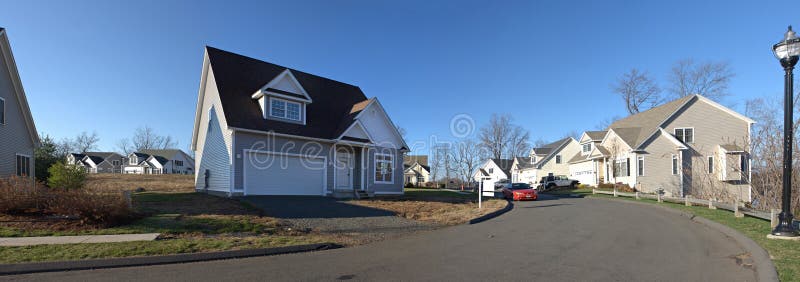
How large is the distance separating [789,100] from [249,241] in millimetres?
12881

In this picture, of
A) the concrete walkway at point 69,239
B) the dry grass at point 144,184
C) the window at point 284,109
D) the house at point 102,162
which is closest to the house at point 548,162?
the window at point 284,109

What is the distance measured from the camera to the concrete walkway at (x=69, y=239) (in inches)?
312

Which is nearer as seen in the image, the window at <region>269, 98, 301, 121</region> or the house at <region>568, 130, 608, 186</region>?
the window at <region>269, 98, 301, 121</region>

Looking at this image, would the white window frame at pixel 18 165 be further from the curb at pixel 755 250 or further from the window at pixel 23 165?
the curb at pixel 755 250

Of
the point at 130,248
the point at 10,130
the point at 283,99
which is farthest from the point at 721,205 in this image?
the point at 10,130

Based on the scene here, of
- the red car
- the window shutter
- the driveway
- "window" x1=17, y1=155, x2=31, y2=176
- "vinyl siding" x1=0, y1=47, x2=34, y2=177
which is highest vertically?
"vinyl siding" x1=0, y1=47, x2=34, y2=177

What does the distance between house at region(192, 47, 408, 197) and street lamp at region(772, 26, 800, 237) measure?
16392mm

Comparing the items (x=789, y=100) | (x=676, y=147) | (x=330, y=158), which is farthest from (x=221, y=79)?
(x=676, y=147)

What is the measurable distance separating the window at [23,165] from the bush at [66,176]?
9.97 feet

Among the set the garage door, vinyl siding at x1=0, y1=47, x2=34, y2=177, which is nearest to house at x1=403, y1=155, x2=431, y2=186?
the garage door

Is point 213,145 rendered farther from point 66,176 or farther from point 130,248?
point 130,248

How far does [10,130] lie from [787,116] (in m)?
27.1

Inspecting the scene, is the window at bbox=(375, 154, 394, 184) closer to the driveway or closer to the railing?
the driveway

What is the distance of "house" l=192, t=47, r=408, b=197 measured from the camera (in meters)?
18.4
